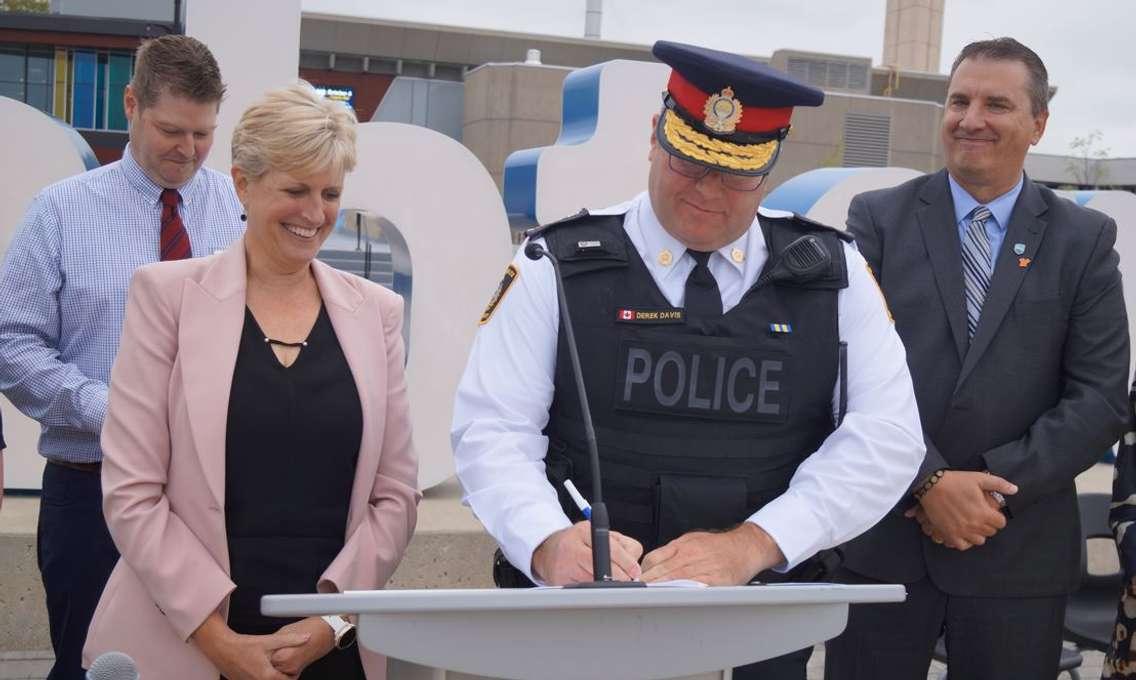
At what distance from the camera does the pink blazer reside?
2.36 m

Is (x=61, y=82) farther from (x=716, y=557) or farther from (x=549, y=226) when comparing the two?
(x=716, y=557)

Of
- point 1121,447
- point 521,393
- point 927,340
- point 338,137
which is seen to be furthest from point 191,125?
point 1121,447

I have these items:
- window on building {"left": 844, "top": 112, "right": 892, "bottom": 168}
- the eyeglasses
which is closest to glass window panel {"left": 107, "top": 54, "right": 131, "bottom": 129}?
window on building {"left": 844, "top": 112, "right": 892, "bottom": 168}

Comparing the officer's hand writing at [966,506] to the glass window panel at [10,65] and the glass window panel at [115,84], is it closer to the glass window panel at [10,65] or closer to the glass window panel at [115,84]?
the glass window panel at [115,84]

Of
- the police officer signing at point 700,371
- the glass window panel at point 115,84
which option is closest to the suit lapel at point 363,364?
the police officer signing at point 700,371

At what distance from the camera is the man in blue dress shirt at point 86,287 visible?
3021 mm

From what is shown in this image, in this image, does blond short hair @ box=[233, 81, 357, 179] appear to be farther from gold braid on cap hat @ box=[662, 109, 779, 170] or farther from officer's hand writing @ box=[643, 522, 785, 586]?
officer's hand writing @ box=[643, 522, 785, 586]

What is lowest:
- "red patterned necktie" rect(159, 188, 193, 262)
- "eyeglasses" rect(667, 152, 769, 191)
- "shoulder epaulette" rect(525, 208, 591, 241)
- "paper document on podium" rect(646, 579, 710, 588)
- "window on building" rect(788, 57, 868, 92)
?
"paper document on podium" rect(646, 579, 710, 588)

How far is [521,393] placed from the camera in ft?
7.45

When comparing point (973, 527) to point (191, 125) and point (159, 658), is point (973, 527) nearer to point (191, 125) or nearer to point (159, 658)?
point (159, 658)

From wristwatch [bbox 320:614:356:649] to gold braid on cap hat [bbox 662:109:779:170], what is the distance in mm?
1086

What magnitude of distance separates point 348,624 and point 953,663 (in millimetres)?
1490

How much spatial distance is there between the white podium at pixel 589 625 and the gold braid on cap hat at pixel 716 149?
0.93 meters

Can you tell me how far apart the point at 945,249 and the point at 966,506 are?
0.64 m
